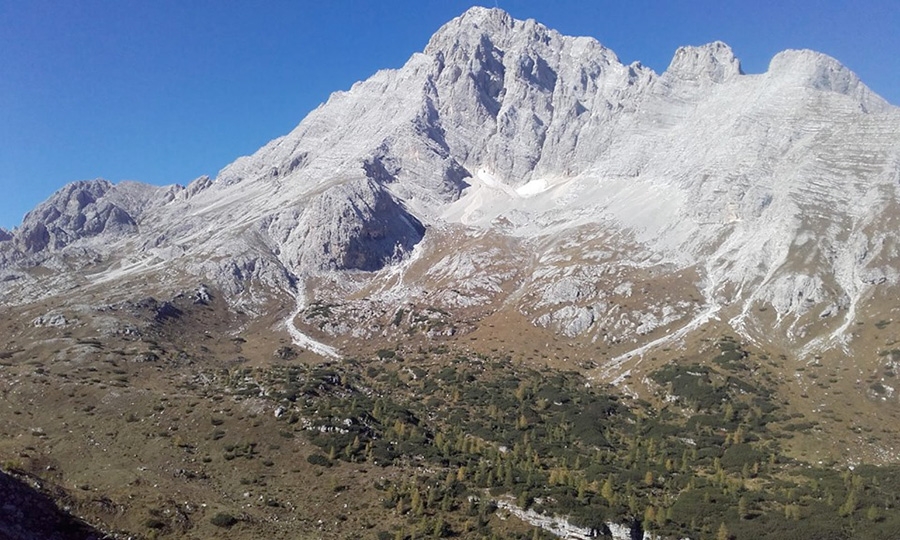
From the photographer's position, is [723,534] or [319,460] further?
[723,534]

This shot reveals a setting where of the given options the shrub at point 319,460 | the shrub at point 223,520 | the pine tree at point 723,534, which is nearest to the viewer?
the shrub at point 223,520

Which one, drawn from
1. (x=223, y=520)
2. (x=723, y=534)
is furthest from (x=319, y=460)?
(x=723, y=534)

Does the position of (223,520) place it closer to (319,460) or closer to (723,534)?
(319,460)

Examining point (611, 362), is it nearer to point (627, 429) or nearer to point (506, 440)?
point (627, 429)

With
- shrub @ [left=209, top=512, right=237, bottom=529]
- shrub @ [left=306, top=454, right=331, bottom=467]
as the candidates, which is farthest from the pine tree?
shrub @ [left=209, top=512, right=237, bottom=529]

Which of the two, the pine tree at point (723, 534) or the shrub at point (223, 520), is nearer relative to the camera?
the shrub at point (223, 520)

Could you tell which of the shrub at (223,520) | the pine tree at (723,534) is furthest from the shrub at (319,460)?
the pine tree at (723,534)

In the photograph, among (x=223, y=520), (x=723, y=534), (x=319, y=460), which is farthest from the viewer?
(x=723, y=534)

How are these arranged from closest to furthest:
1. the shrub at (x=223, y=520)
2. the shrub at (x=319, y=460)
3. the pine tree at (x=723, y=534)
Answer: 1. the shrub at (x=223, y=520)
2. the shrub at (x=319, y=460)
3. the pine tree at (x=723, y=534)

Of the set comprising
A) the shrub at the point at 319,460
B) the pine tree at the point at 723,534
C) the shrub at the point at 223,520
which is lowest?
the shrub at the point at 223,520

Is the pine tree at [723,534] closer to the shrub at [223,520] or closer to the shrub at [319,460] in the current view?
the shrub at [319,460]

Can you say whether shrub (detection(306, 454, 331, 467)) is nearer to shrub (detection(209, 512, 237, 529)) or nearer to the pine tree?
shrub (detection(209, 512, 237, 529))
